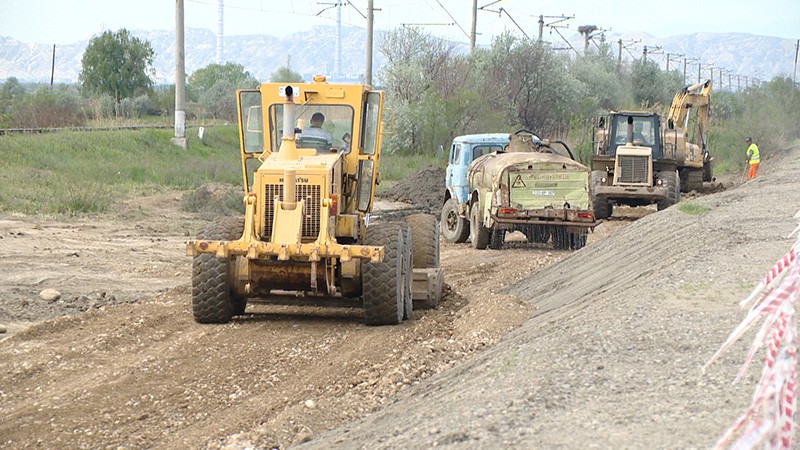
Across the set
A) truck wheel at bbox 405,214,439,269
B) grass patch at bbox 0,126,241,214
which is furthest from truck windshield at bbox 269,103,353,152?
grass patch at bbox 0,126,241,214

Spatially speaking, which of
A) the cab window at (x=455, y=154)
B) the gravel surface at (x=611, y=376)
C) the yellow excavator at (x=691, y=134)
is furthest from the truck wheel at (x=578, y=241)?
the yellow excavator at (x=691, y=134)

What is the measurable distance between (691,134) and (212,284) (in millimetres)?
26297

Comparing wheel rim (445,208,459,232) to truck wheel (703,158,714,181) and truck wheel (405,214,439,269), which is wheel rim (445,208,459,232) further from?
truck wheel (703,158,714,181)

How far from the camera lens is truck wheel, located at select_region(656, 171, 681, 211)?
26.1 meters

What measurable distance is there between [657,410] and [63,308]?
28.9 feet

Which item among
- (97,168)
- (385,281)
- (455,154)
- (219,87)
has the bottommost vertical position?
(97,168)

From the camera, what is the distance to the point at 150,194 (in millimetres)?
28359

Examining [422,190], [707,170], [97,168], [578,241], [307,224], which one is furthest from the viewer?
[707,170]

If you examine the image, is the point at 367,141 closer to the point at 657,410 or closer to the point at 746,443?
the point at 657,410

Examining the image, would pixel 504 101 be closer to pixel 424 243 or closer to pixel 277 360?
pixel 424 243

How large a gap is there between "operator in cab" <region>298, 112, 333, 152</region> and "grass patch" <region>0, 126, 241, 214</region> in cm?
1177

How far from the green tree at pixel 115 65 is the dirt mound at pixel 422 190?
1164 inches

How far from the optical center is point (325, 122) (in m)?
12.5

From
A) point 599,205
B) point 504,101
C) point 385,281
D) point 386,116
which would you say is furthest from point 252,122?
point 504,101
